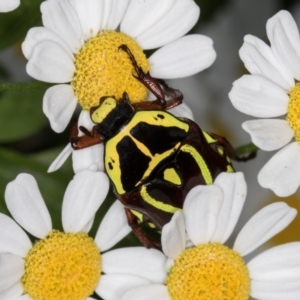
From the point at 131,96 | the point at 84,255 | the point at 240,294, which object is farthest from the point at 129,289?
the point at 131,96

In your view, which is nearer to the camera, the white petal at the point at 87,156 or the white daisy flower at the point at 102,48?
the white daisy flower at the point at 102,48

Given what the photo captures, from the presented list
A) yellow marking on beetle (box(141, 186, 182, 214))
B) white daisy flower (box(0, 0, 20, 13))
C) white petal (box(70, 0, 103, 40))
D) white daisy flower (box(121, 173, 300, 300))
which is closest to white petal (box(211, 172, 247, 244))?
white daisy flower (box(121, 173, 300, 300))

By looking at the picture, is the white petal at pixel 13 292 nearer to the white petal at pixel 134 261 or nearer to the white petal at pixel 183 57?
the white petal at pixel 134 261

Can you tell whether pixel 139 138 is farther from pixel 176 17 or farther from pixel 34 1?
pixel 34 1

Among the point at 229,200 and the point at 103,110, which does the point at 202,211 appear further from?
the point at 103,110

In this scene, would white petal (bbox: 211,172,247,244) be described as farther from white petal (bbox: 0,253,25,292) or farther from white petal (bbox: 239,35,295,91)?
white petal (bbox: 0,253,25,292)

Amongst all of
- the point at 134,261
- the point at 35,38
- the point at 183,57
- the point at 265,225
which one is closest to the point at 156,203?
the point at 134,261

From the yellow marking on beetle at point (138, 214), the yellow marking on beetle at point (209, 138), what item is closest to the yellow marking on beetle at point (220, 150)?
the yellow marking on beetle at point (209, 138)
